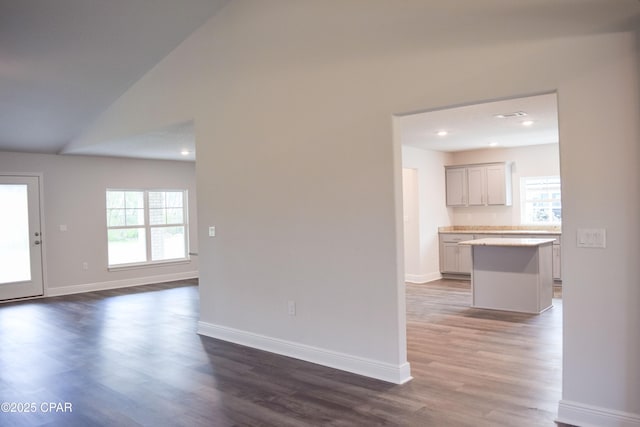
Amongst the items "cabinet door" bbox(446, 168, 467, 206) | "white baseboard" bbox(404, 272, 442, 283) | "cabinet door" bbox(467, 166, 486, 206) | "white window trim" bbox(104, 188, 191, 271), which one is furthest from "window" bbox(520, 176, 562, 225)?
"white window trim" bbox(104, 188, 191, 271)

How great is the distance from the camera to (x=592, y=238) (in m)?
2.74

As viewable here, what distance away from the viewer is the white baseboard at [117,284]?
8008 mm

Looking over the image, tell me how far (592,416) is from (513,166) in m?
6.43

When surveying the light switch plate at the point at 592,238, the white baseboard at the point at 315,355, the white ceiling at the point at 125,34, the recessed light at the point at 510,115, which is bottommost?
the white baseboard at the point at 315,355

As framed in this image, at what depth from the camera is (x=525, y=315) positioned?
5652 mm

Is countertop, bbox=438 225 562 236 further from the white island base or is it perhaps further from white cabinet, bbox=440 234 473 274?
the white island base

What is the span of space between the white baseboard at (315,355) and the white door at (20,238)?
4163 millimetres

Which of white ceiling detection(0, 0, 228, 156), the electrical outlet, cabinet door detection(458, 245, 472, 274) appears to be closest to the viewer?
the electrical outlet

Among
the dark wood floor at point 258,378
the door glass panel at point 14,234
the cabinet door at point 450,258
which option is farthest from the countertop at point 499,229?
the door glass panel at point 14,234

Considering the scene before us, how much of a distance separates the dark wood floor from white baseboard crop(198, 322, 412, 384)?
8 centimetres

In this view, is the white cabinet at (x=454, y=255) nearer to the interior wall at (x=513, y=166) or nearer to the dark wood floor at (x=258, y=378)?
the interior wall at (x=513, y=166)

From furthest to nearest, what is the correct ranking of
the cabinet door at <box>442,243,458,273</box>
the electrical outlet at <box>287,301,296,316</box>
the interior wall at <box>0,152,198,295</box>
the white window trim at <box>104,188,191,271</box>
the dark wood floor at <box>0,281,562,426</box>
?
the white window trim at <box>104,188,191,271</box>, the cabinet door at <box>442,243,458,273</box>, the interior wall at <box>0,152,198,295</box>, the electrical outlet at <box>287,301,296,316</box>, the dark wood floor at <box>0,281,562,426</box>

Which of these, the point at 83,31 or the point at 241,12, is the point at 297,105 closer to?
the point at 241,12

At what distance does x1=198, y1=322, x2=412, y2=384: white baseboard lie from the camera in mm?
3641
